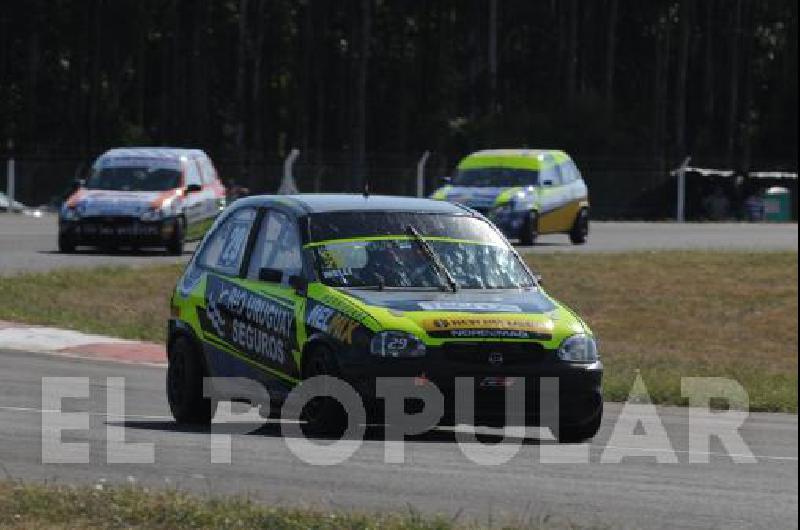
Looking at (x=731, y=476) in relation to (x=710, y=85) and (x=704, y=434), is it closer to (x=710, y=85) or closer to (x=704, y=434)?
(x=704, y=434)

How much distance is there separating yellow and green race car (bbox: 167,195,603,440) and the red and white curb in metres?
5.15

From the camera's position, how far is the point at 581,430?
12469 mm

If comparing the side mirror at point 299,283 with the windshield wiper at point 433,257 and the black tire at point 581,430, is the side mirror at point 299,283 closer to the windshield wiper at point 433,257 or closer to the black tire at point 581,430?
the windshield wiper at point 433,257

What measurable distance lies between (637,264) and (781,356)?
4898mm

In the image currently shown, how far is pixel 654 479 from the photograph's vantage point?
1170 centimetres

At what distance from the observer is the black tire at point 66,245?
30562mm

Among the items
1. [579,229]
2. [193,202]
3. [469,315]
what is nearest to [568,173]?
[579,229]

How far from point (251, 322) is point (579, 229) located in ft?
79.3

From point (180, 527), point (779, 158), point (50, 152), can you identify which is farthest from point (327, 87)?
point (180, 527)

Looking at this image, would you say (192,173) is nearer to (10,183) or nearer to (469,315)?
(10,183)

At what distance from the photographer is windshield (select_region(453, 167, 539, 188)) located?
34094 millimetres

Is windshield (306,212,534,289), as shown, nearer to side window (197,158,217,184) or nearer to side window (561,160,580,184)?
side window (197,158,217,184)

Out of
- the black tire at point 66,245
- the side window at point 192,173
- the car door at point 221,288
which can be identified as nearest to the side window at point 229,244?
the car door at point 221,288

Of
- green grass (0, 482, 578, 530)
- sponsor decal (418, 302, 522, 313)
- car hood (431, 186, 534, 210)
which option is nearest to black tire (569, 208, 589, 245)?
car hood (431, 186, 534, 210)
